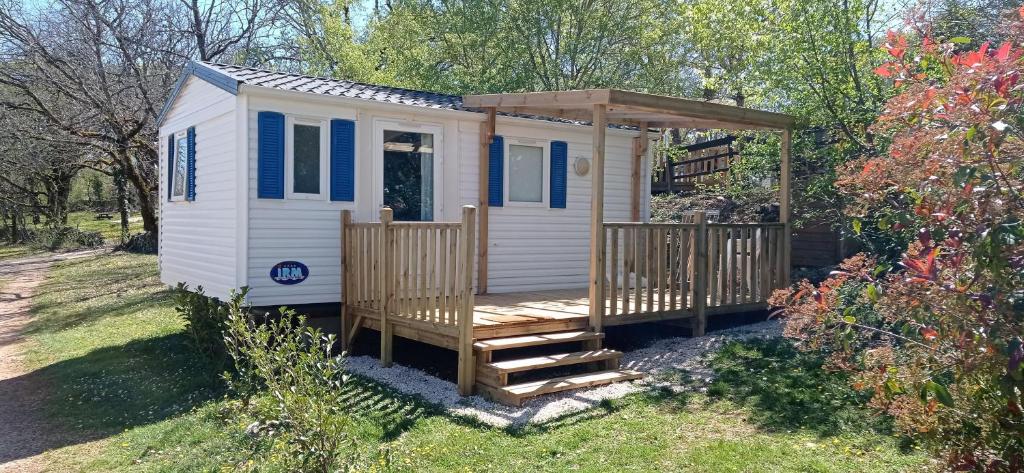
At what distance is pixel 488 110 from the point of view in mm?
8508

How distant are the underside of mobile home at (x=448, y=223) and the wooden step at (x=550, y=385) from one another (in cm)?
2

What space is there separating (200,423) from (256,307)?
177cm

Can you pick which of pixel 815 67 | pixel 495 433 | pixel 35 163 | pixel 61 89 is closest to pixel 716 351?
pixel 495 433

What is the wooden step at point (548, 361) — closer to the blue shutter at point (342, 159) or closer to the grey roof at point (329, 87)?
the blue shutter at point (342, 159)

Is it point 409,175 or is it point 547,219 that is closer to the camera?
point 409,175

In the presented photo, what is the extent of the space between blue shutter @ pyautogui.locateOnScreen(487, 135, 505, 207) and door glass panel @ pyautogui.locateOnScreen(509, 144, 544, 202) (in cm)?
15

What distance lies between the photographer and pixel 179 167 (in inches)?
372

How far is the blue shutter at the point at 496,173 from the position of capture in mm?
8766

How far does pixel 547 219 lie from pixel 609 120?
54.6 inches

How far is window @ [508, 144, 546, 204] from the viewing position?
904cm

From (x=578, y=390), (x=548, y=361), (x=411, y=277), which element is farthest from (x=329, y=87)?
(x=578, y=390)

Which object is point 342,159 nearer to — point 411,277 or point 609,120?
point 411,277

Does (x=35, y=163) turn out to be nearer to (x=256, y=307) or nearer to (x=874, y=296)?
(x=256, y=307)

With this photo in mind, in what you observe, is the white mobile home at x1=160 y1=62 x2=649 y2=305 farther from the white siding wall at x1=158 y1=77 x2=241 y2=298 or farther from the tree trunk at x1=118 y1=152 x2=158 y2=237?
the tree trunk at x1=118 y1=152 x2=158 y2=237
